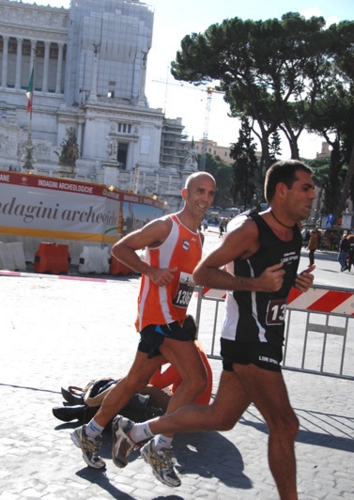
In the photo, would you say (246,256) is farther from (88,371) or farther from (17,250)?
(17,250)

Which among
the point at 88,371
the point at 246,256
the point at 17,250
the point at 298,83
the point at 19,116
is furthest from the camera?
the point at 19,116

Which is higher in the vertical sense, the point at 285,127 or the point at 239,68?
the point at 239,68

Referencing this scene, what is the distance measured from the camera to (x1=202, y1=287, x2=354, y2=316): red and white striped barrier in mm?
6816

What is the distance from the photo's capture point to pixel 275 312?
3.66 m

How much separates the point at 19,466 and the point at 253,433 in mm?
1829

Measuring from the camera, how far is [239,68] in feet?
152

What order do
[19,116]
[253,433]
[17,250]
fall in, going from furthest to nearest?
1. [19,116]
2. [17,250]
3. [253,433]

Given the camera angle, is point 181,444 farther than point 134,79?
No

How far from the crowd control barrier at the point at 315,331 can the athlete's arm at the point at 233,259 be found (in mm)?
2999

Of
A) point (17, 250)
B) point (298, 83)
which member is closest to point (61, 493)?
point (17, 250)

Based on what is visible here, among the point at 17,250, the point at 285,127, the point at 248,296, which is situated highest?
the point at 285,127

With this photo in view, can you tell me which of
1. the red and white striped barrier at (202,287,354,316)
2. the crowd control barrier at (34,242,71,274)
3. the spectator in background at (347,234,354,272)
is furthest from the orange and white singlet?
the spectator in background at (347,234,354,272)

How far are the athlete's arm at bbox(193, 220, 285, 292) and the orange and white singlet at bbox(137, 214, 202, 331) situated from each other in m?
0.73

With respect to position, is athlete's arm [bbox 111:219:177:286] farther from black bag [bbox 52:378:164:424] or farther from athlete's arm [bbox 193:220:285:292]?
black bag [bbox 52:378:164:424]
